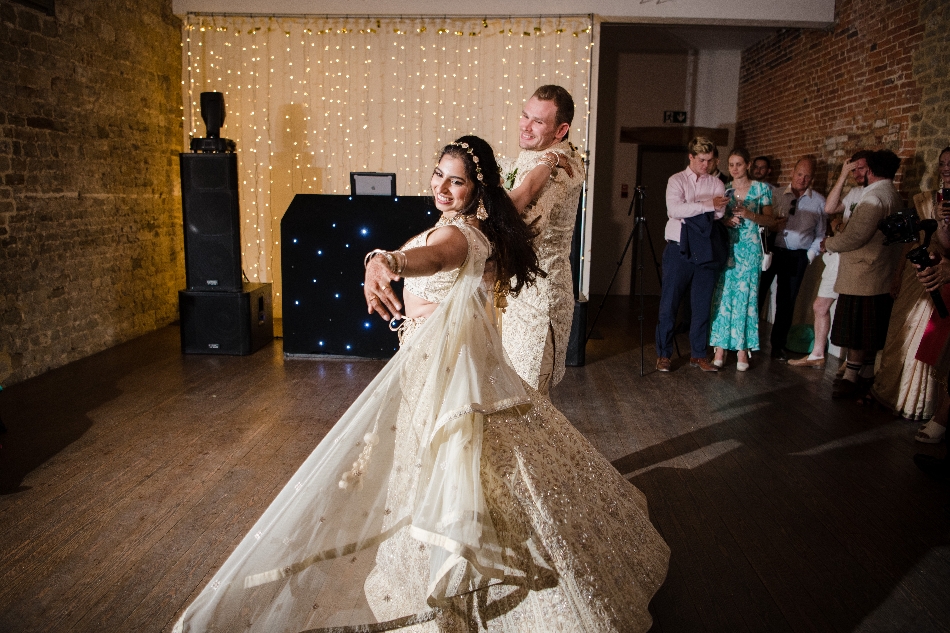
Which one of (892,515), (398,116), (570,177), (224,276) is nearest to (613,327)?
(398,116)

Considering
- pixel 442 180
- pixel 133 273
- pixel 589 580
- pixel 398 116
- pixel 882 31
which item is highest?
pixel 882 31

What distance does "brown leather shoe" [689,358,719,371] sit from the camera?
17.2 ft

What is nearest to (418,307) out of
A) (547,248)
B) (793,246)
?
(547,248)

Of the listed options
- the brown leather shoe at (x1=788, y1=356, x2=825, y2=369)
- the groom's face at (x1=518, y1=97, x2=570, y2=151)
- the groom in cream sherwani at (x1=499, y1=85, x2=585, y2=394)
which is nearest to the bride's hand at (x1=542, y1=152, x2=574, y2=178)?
the groom in cream sherwani at (x1=499, y1=85, x2=585, y2=394)

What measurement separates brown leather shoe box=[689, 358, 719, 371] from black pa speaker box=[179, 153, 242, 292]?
345cm

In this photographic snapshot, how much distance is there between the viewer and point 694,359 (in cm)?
540

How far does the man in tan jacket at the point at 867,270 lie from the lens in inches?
169

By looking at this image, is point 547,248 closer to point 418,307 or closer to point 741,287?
point 418,307

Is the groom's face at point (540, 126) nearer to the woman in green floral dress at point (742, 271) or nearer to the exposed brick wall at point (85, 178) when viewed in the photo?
the woman in green floral dress at point (742, 271)

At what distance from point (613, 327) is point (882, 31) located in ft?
10.5

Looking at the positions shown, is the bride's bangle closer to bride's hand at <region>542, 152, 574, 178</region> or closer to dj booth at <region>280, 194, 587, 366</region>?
bride's hand at <region>542, 152, 574, 178</region>

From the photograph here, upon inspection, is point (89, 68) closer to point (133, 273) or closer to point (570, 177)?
point (133, 273)

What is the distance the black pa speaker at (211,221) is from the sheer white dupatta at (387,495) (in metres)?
3.82

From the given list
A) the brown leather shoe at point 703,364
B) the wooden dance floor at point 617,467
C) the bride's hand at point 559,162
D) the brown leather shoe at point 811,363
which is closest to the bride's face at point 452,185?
the bride's hand at point 559,162
